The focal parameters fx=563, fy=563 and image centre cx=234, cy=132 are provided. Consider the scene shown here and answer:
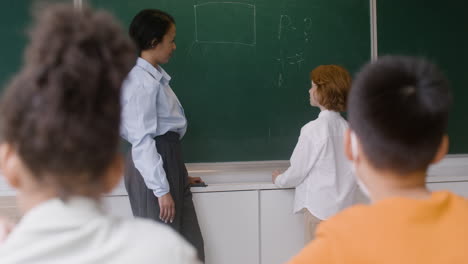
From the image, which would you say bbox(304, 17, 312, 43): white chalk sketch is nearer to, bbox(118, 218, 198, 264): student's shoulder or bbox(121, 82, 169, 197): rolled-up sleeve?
bbox(121, 82, 169, 197): rolled-up sleeve

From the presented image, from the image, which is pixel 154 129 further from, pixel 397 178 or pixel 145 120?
pixel 397 178

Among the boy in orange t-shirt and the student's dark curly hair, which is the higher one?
the student's dark curly hair

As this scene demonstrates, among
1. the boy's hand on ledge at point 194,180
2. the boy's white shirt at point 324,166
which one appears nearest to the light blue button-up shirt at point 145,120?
the boy's hand on ledge at point 194,180

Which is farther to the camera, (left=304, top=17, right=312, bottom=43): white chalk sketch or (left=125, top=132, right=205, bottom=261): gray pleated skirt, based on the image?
(left=304, top=17, right=312, bottom=43): white chalk sketch

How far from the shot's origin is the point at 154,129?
2619 mm

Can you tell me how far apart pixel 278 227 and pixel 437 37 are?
1.58 m

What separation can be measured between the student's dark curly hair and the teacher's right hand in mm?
1860

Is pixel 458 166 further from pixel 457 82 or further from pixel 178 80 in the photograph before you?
pixel 178 80

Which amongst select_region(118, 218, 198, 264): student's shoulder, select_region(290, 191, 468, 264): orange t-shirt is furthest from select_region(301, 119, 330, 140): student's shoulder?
select_region(118, 218, 198, 264): student's shoulder

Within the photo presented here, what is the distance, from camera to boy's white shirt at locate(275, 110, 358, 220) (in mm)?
2955

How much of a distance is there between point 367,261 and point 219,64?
2448 millimetres

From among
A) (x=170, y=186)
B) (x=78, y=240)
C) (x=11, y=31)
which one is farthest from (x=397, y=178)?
(x=11, y=31)

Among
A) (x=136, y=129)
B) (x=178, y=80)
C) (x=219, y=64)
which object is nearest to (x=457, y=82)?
(x=219, y=64)

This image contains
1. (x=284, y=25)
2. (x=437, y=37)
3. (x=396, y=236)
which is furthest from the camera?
(x=437, y=37)
